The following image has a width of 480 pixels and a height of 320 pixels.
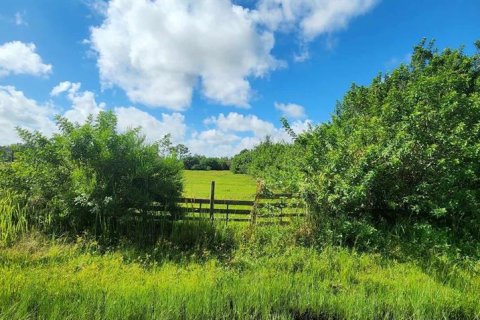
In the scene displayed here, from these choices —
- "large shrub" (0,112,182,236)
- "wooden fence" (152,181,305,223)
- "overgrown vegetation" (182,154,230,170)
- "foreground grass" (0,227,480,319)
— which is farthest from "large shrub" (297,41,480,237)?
"overgrown vegetation" (182,154,230,170)

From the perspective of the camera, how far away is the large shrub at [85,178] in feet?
26.6

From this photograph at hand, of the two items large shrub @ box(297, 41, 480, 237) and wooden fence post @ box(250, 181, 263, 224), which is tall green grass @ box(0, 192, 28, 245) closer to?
wooden fence post @ box(250, 181, 263, 224)

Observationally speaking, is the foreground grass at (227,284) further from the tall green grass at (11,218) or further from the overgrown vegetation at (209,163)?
the overgrown vegetation at (209,163)

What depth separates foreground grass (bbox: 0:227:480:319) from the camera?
15.3 feet

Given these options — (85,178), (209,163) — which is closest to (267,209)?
(85,178)

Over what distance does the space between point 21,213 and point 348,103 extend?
12712 millimetres

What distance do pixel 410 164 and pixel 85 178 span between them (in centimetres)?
800

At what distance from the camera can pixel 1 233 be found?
764cm

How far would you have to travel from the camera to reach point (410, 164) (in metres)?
8.98

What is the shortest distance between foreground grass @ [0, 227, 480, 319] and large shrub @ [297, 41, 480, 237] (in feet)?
5.46

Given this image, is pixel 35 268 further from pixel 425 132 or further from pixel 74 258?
pixel 425 132

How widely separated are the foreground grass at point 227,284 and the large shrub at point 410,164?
167cm

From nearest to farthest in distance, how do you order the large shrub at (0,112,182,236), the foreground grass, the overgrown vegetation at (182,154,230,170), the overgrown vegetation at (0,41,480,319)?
the foreground grass → the overgrown vegetation at (0,41,480,319) → the large shrub at (0,112,182,236) → the overgrown vegetation at (182,154,230,170)

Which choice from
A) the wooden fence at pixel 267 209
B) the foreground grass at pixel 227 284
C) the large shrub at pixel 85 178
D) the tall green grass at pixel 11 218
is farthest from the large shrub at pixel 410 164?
the tall green grass at pixel 11 218
